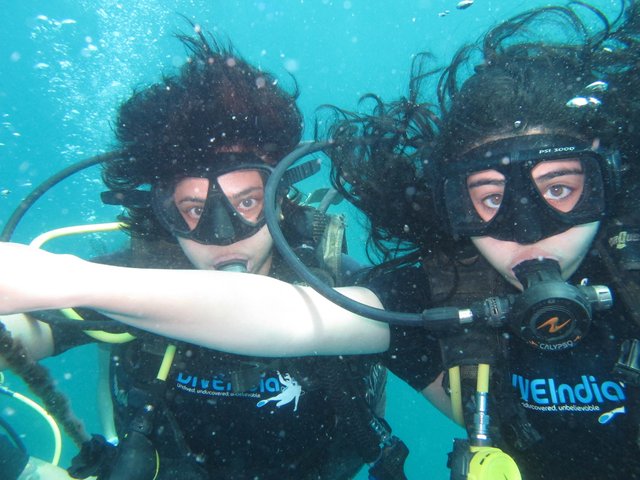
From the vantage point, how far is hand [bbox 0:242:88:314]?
1.45 meters

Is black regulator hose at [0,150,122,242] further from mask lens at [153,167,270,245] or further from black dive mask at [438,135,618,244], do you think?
black dive mask at [438,135,618,244]

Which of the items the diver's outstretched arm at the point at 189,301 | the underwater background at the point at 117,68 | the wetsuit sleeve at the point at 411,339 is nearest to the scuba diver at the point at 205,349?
the wetsuit sleeve at the point at 411,339

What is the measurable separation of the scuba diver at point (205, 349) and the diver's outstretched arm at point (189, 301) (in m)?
0.81

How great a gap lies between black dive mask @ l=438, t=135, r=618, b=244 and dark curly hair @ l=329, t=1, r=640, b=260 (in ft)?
0.46

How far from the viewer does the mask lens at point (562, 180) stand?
207cm

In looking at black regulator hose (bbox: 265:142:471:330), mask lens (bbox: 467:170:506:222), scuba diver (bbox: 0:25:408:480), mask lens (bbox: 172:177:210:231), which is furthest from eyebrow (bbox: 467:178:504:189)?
mask lens (bbox: 172:177:210:231)

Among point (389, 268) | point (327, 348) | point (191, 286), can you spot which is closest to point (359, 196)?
point (389, 268)

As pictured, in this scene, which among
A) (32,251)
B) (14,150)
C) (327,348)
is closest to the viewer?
(32,251)

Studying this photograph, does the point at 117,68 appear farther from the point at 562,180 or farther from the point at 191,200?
the point at 562,180

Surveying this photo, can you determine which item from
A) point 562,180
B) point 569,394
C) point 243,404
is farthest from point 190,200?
point 569,394

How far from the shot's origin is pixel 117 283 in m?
1.56

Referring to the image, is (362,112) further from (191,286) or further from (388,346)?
(191,286)

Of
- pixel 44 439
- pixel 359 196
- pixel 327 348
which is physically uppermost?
pixel 359 196

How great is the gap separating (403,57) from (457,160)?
57318 mm
